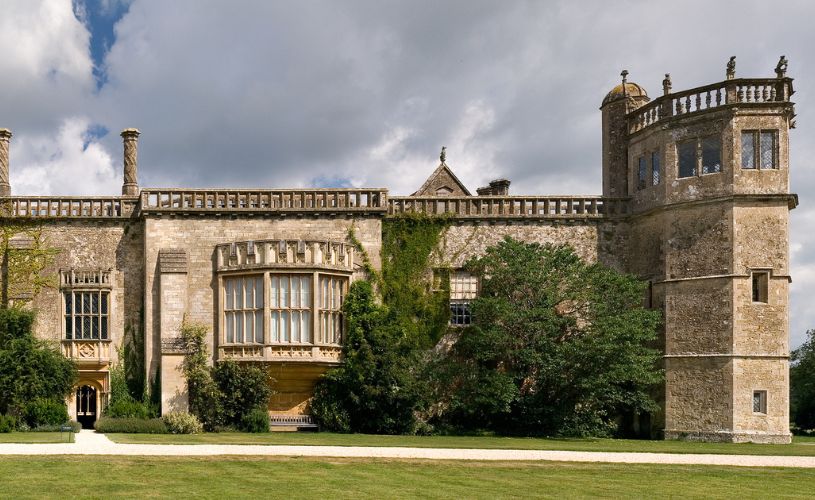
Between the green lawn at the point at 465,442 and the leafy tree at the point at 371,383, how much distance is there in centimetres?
133

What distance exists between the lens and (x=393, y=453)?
21.5 metres

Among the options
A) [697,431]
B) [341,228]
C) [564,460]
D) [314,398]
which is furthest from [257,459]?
[697,431]

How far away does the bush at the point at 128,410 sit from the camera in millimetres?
30109

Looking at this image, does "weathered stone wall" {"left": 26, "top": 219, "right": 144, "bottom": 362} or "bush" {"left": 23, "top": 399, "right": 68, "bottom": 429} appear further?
"weathered stone wall" {"left": 26, "top": 219, "right": 144, "bottom": 362}

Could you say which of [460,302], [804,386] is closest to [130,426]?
[460,302]

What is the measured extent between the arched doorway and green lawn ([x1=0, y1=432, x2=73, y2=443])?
178 inches

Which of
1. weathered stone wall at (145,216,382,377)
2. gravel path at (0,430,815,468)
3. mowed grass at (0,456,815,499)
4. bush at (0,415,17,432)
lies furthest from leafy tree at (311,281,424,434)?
mowed grass at (0,456,815,499)

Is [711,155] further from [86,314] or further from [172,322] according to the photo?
[86,314]

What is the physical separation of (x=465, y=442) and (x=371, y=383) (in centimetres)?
487

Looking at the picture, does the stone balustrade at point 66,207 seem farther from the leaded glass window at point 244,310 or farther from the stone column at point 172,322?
the leaded glass window at point 244,310

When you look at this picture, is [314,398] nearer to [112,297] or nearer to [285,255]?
[285,255]

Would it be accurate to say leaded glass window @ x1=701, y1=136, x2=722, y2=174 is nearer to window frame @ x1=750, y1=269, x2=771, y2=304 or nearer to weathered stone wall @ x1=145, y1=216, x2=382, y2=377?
window frame @ x1=750, y1=269, x2=771, y2=304

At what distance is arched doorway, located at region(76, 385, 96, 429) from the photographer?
3209 centimetres

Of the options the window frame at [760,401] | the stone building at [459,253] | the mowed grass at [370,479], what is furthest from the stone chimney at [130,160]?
the window frame at [760,401]
